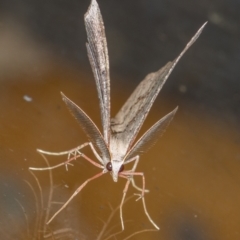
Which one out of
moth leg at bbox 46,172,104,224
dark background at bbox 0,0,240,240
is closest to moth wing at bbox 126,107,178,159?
moth leg at bbox 46,172,104,224

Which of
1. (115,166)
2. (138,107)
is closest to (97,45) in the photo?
(138,107)

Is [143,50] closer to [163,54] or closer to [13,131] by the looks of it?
[163,54]

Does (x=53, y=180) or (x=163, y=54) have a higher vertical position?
(x=163, y=54)

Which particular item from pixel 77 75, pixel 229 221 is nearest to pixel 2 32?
pixel 77 75

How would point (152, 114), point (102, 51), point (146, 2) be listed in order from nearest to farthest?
point (102, 51) < point (152, 114) < point (146, 2)

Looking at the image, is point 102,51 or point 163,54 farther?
point 163,54
